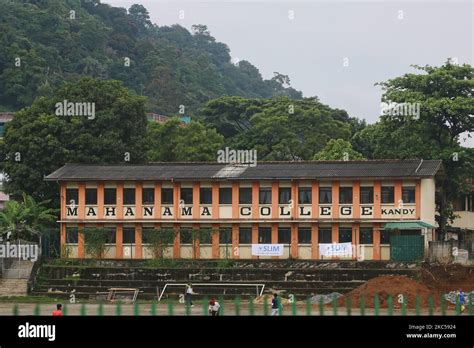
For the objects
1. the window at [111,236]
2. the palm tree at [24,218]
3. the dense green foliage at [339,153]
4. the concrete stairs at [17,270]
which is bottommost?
the concrete stairs at [17,270]

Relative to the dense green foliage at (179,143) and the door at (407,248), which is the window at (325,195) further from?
the dense green foliage at (179,143)

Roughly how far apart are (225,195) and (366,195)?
8.67 meters

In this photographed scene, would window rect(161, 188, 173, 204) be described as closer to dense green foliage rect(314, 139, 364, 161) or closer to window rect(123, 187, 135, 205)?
window rect(123, 187, 135, 205)

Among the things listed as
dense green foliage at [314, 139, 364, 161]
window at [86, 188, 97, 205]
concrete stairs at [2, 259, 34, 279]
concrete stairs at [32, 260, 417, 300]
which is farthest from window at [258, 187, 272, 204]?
dense green foliage at [314, 139, 364, 161]


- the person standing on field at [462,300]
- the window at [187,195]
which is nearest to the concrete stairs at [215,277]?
the window at [187,195]

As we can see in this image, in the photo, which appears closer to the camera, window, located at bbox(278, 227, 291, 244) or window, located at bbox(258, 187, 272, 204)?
window, located at bbox(278, 227, 291, 244)

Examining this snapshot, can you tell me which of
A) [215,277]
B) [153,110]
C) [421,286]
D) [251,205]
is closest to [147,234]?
[251,205]

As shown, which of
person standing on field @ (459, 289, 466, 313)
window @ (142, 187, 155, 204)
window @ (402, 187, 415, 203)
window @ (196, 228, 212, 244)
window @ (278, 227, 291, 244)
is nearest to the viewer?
person standing on field @ (459, 289, 466, 313)

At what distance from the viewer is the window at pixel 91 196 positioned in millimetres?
69812

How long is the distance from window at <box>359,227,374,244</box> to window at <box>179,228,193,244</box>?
10.4 metres

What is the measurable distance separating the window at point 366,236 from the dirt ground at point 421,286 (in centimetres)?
517

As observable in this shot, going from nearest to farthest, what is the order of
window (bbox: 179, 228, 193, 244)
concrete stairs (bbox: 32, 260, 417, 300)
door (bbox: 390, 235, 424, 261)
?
concrete stairs (bbox: 32, 260, 417, 300), door (bbox: 390, 235, 424, 261), window (bbox: 179, 228, 193, 244)

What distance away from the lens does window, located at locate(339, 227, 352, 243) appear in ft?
217
